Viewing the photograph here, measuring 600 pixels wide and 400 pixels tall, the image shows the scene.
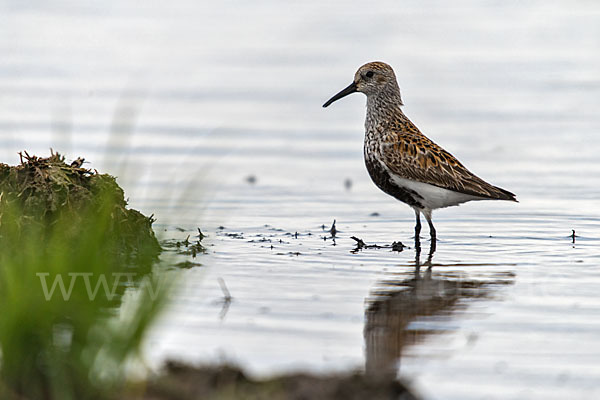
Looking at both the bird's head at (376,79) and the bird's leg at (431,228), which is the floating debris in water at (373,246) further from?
the bird's head at (376,79)

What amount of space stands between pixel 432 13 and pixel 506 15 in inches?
69.6

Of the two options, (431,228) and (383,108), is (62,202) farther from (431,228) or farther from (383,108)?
(383,108)

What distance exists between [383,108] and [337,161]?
2706 millimetres

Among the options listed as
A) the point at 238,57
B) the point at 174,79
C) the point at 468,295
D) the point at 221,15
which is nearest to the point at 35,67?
the point at 174,79

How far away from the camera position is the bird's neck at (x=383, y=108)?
11195 mm

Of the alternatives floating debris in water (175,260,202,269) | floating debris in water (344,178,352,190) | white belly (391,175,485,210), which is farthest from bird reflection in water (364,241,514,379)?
floating debris in water (344,178,352,190)

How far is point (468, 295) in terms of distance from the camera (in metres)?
8.03

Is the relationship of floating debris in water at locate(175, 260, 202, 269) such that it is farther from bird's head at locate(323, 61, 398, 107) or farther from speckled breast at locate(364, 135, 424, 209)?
bird's head at locate(323, 61, 398, 107)

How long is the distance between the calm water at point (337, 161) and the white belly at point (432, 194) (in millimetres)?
434

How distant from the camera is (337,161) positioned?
13938mm

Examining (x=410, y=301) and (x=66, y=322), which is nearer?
(x=66, y=322)

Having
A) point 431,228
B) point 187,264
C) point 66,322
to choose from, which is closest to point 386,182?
point 431,228

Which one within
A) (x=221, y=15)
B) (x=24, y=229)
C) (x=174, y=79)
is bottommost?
(x=24, y=229)

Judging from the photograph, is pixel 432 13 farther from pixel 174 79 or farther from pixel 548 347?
pixel 548 347
